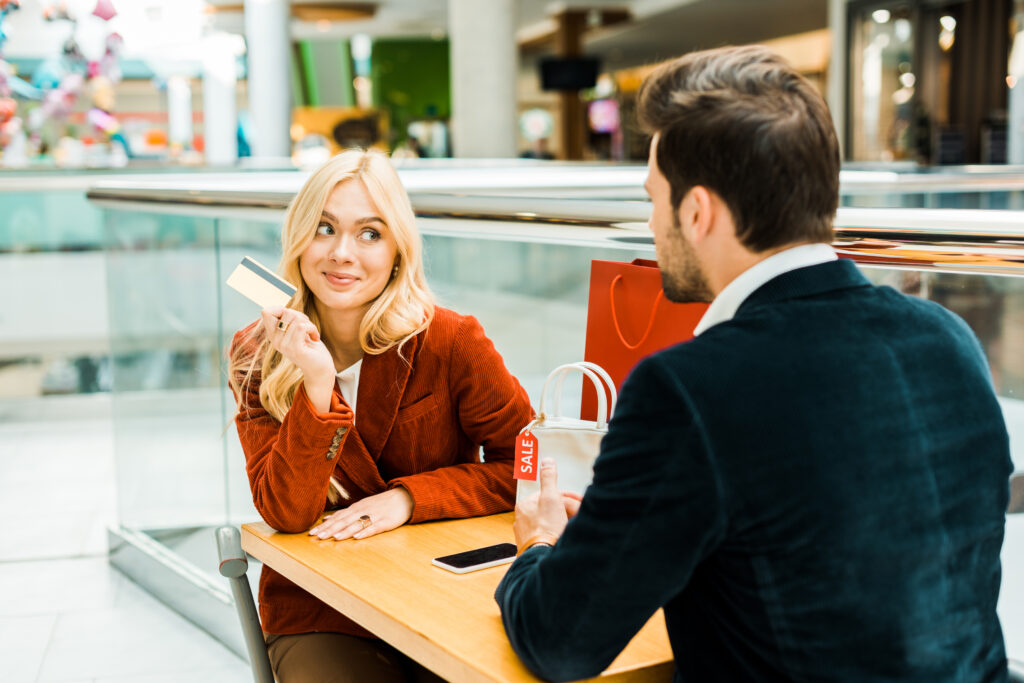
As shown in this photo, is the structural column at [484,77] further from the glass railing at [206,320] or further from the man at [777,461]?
the man at [777,461]

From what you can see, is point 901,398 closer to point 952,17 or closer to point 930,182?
point 930,182

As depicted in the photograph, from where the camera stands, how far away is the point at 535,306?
4.36 meters

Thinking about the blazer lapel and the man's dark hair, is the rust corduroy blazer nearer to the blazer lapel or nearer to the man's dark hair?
the blazer lapel

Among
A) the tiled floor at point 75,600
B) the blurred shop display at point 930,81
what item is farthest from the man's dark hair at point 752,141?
the blurred shop display at point 930,81

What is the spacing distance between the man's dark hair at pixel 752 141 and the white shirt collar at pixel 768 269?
12 mm

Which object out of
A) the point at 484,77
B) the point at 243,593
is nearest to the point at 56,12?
the point at 484,77

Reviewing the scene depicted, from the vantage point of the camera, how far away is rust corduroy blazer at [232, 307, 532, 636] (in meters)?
1.77

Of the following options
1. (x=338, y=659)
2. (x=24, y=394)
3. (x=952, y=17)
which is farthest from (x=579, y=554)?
(x=952, y=17)

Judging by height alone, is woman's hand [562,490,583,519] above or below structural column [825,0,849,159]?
below

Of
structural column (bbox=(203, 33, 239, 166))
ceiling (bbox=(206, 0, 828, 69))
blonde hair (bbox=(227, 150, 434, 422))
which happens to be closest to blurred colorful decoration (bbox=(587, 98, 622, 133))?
ceiling (bbox=(206, 0, 828, 69))

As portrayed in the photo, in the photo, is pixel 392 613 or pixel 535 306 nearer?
pixel 392 613

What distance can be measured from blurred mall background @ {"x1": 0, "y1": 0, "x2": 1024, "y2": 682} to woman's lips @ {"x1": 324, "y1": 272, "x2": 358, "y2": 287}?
1.07 ft

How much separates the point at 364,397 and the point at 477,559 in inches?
19.9

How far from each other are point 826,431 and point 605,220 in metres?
0.93
